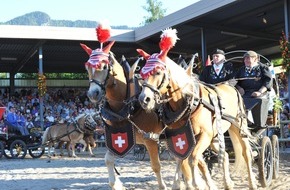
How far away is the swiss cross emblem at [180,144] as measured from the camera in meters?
5.64

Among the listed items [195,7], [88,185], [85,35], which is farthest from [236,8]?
[88,185]

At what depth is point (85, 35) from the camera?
62.2ft

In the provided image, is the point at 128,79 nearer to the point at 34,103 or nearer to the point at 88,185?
the point at 88,185

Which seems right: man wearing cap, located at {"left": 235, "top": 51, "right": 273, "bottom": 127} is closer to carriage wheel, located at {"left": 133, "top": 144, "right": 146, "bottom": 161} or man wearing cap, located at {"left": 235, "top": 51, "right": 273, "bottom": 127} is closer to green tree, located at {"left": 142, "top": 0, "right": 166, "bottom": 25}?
carriage wheel, located at {"left": 133, "top": 144, "right": 146, "bottom": 161}

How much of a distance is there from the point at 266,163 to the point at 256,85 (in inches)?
52.2

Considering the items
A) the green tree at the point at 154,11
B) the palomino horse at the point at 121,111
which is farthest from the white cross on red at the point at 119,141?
the green tree at the point at 154,11

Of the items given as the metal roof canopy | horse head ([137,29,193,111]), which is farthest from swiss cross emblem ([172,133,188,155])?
the metal roof canopy

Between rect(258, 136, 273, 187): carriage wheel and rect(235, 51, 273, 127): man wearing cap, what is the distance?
0.35 m

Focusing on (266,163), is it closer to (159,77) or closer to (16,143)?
(159,77)

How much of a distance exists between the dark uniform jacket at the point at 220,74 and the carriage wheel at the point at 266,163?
1209mm

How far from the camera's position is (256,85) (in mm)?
7770

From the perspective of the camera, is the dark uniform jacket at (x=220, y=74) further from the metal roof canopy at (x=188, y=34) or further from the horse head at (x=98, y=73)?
the metal roof canopy at (x=188, y=34)

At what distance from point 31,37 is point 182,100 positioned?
13.8 metres

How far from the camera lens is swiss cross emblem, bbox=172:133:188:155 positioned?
5.64 m
